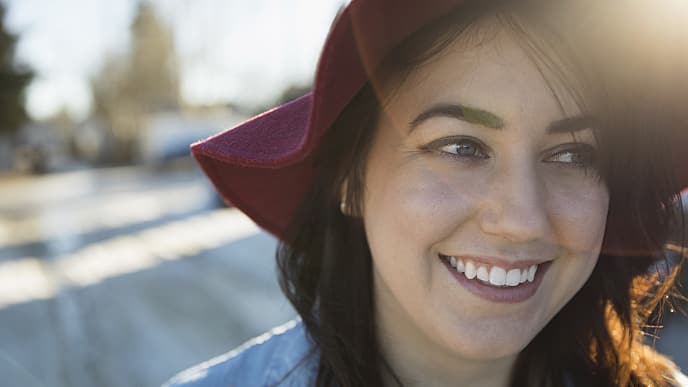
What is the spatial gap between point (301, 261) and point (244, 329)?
121 inches

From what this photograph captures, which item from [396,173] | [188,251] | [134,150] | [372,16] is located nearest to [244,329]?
[188,251]

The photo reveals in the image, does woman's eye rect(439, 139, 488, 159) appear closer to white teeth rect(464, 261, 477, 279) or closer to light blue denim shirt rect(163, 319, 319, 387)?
white teeth rect(464, 261, 477, 279)

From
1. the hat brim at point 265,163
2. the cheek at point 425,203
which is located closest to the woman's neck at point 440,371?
the cheek at point 425,203

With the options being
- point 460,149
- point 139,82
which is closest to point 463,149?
point 460,149

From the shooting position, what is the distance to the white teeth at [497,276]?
1275mm

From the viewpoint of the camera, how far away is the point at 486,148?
49.1 inches

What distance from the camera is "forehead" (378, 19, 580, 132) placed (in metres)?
1.20

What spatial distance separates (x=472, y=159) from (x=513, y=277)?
0.90 ft

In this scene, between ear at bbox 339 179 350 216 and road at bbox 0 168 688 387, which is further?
road at bbox 0 168 688 387

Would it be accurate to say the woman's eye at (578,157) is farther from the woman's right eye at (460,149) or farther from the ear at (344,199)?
the ear at (344,199)

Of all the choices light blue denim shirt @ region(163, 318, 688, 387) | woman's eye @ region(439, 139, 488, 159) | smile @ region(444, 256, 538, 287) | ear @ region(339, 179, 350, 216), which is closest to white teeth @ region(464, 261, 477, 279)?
smile @ region(444, 256, 538, 287)

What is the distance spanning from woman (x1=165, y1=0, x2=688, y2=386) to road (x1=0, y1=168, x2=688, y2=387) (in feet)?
8.75

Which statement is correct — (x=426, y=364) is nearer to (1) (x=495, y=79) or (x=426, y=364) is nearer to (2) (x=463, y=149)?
(2) (x=463, y=149)

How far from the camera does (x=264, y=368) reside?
5.20 ft
